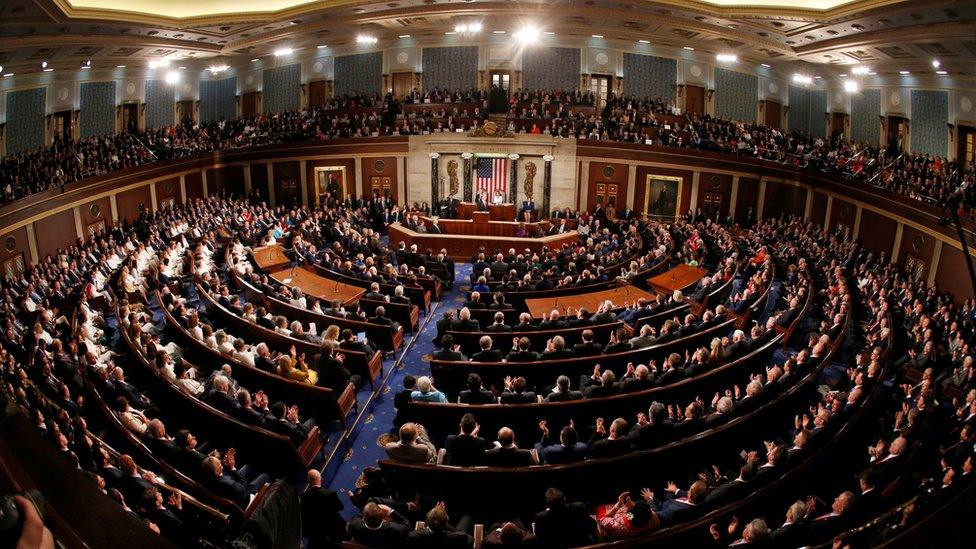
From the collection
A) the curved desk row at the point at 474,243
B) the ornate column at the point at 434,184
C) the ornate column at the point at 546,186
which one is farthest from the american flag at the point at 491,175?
the curved desk row at the point at 474,243

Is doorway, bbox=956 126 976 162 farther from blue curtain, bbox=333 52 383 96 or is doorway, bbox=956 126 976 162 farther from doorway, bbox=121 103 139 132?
doorway, bbox=121 103 139 132

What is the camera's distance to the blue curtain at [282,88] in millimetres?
28656

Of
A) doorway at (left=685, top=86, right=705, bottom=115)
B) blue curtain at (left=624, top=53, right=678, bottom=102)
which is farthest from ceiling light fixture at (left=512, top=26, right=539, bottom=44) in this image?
doorway at (left=685, top=86, right=705, bottom=115)

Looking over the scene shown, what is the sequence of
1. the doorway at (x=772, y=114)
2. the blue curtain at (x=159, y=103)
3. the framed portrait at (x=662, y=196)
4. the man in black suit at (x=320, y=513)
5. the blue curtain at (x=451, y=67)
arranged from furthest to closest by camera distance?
the blue curtain at (x=159, y=103) < the doorway at (x=772, y=114) < the blue curtain at (x=451, y=67) < the framed portrait at (x=662, y=196) < the man in black suit at (x=320, y=513)

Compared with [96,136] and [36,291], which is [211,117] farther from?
[36,291]

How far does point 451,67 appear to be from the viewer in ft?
86.4

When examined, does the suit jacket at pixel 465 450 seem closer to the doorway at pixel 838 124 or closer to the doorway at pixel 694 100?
the doorway at pixel 694 100

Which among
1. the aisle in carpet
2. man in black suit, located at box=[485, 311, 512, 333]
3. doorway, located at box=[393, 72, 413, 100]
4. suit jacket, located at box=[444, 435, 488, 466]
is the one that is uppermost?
doorway, located at box=[393, 72, 413, 100]

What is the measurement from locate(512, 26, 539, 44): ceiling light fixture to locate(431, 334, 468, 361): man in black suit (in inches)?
667

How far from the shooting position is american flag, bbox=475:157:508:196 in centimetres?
2275

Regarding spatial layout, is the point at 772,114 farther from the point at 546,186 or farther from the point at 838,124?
the point at 546,186

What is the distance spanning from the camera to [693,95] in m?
26.1

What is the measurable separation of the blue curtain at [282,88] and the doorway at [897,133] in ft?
91.6

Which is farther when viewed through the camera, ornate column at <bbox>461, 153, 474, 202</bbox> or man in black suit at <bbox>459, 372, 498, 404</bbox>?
ornate column at <bbox>461, 153, 474, 202</bbox>
